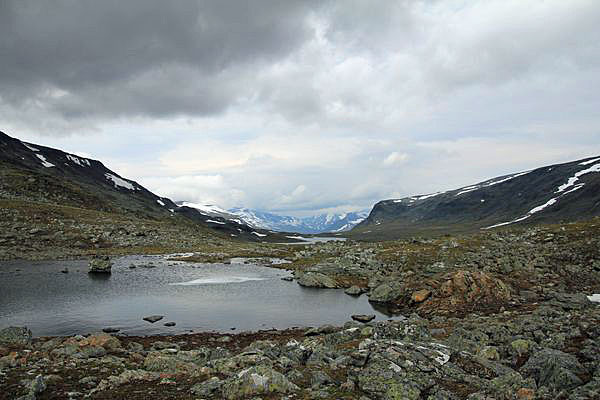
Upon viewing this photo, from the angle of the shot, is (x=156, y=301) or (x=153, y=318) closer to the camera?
(x=153, y=318)

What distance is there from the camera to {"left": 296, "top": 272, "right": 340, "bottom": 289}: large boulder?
6138cm

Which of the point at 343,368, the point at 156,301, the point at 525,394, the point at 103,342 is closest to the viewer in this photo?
the point at 525,394

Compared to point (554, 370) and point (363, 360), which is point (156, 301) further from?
point (554, 370)

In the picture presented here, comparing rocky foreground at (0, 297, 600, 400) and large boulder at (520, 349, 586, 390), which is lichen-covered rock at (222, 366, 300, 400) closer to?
rocky foreground at (0, 297, 600, 400)

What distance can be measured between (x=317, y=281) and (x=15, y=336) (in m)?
42.4

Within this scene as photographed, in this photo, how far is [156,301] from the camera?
4781cm

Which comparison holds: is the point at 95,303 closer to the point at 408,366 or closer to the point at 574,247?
the point at 408,366

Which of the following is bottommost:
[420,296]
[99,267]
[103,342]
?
[420,296]

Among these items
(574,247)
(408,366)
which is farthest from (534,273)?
(408,366)

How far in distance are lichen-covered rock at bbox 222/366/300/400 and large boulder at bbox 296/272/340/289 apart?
46033 millimetres

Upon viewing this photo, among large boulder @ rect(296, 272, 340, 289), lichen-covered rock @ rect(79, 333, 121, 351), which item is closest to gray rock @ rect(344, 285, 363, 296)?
large boulder @ rect(296, 272, 340, 289)

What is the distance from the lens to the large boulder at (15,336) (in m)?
26.8

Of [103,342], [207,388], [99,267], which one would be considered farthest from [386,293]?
[99,267]

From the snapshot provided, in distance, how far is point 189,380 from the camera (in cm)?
1717
